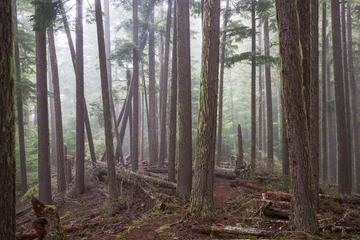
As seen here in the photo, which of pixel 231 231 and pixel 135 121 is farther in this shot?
pixel 135 121

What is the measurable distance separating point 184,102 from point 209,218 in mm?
3595

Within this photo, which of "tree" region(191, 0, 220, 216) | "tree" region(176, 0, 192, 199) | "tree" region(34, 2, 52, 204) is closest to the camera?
"tree" region(191, 0, 220, 216)

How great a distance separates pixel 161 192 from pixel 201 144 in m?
4.15

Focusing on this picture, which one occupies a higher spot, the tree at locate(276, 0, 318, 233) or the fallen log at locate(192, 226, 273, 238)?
the tree at locate(276, 0, 318, 233)

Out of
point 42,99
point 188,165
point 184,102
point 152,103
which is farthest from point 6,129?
point 152,103

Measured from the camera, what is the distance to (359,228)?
5699mm

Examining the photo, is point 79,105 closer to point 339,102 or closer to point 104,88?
point 104,88

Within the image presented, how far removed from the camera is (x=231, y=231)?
5.77m

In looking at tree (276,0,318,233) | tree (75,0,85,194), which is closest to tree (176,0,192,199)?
tree (276,0,318,233)

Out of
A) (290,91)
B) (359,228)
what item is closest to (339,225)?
(359,228)

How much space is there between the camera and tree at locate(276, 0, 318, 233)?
5078 mm

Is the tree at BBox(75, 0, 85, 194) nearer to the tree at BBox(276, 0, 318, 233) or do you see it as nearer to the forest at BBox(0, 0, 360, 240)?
the forest at BBox(0, 0, 360, 240)

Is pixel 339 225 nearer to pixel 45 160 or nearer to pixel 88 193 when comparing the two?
pixel 45 160

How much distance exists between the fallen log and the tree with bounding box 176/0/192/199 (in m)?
2.63
